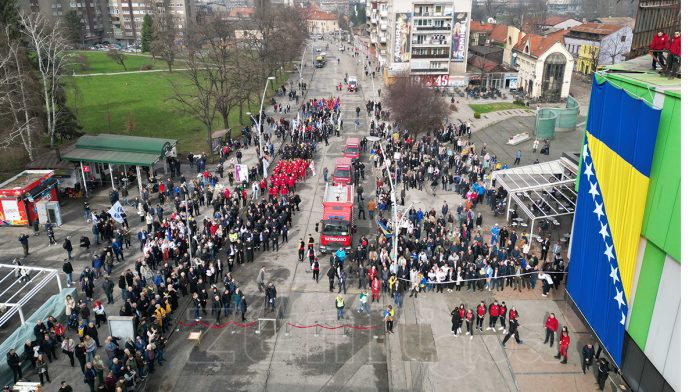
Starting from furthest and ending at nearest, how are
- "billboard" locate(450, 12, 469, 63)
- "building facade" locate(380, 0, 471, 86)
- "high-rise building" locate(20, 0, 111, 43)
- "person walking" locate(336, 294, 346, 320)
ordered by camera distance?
1. "high-rise building" locate(20, 0, 111, 43)
2. "billboard" locate(450, 12, 469, 63)
3. "building facade" locate(380, 0, 471, 86)
4. "person walking" locate(336, 294, 346, 320)

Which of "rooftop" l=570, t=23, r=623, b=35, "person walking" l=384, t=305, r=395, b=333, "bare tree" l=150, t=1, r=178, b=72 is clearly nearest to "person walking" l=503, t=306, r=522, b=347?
"person walking" l=384, t=305, r=395, b=333

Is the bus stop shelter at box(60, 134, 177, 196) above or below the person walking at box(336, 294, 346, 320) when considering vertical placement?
above

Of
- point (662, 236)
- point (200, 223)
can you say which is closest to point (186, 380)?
point (200, 223)

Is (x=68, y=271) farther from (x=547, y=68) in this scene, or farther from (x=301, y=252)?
(x=547, y=68)

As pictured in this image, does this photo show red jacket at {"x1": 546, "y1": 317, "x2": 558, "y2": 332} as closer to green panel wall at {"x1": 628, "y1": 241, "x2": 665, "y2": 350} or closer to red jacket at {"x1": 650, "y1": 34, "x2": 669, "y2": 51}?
green panel wall at {"x1": 628, "y1": 241, "x2": 665, "y2": 350}

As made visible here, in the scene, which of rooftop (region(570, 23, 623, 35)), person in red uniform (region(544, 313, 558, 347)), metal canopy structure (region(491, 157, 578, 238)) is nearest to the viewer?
person in red uniform (region(544, 313, 558, 347))
